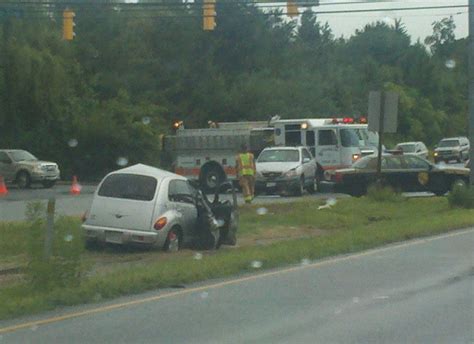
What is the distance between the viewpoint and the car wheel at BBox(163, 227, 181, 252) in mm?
19594

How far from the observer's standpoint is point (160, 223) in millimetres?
19312

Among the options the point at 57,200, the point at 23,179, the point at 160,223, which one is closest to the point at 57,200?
the point at 57,200

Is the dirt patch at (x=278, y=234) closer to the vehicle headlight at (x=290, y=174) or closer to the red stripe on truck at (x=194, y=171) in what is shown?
the vehicle headlight at (x=290, y=174)

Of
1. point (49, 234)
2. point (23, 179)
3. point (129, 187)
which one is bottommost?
point (23, 179)

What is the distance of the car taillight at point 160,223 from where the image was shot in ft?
63.3

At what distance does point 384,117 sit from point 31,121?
2542cm

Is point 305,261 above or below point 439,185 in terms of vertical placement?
above

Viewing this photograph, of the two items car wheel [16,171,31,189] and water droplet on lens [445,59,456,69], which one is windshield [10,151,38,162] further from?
water droplet on lens [445,59,456,69]

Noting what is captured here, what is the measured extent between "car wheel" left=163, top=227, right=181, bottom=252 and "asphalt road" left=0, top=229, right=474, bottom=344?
3.01m

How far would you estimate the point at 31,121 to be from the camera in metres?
50.5

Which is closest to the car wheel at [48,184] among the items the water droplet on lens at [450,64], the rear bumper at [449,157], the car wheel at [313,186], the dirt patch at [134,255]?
the car wheel at [313,186]

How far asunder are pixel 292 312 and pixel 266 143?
28.9 m

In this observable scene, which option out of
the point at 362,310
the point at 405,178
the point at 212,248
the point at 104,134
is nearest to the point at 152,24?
the point at 104,134

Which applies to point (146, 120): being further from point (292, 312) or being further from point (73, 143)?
point (292, 312)
